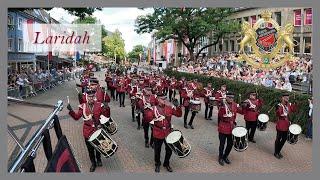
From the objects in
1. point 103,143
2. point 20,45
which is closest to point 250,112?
point 103,143

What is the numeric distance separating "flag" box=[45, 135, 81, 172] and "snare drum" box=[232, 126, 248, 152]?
696 cm

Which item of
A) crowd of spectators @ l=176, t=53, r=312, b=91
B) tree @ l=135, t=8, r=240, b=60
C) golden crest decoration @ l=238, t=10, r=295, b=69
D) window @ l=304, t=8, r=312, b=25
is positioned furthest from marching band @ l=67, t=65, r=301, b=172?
tree @ l=135, t=8, r=240, b=60

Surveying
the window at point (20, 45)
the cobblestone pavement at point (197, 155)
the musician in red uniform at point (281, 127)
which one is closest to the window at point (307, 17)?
the cobblestone pavement at point (197, 155)

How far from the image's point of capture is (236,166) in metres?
10.9

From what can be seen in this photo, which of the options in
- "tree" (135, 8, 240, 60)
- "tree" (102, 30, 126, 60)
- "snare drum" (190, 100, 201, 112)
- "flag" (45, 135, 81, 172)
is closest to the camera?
"flag" (45, 135, 81, 172)

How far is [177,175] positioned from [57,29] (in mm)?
42681

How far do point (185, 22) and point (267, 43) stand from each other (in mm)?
23729

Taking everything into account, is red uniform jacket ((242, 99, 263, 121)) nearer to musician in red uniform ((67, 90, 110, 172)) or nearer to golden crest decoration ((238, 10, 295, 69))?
musician in red uniform ((67, 90, 110, 172))

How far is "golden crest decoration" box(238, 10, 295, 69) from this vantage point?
71.2 feet

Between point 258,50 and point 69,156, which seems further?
point 258,50

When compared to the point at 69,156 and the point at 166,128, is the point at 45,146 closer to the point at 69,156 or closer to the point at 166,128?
the point at 69,156

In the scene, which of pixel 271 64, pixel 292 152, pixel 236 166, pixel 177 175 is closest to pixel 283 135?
pixel 292 152

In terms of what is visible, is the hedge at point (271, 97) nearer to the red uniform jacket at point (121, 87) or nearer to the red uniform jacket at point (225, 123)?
the red uniform jacket at point (225, 123)

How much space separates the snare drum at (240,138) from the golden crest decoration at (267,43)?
11414mm
